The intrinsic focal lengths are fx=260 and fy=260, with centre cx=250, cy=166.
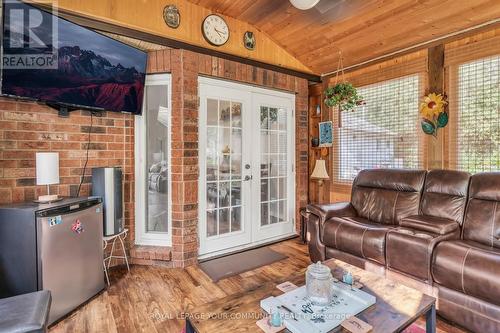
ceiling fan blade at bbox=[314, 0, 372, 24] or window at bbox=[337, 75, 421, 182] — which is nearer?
ceiling fan blade at bbox=[314, 0, 372, 24]

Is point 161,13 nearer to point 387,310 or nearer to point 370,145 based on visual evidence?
point 370,145

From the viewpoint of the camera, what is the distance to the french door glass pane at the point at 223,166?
10.3 feet

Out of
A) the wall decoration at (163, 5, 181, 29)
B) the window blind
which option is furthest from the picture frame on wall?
the wall decoration at (163, 5, 181, 29)

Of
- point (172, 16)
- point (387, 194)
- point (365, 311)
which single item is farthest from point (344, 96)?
point (365, 311)

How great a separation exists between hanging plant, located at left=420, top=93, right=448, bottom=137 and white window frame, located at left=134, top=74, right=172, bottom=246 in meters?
2.82

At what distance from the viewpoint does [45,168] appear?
2010mm

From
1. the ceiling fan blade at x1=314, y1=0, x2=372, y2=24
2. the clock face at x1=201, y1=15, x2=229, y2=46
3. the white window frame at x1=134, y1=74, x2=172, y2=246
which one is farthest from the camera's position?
the clock face at x1=201, y1=15, x2=229, y2=46

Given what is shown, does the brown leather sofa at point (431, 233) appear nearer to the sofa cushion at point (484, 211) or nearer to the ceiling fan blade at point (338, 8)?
Answer: the sofa cushion at point (484, 211)

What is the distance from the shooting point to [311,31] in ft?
10.5

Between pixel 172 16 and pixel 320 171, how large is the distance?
2.74 meters

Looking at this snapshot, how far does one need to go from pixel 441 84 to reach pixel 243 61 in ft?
7.41

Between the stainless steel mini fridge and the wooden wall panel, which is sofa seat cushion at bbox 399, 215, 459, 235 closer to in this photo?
the wooden wall panel

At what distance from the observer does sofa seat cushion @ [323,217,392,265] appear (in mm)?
2268

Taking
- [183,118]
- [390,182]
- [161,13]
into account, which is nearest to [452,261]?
[390,182]
